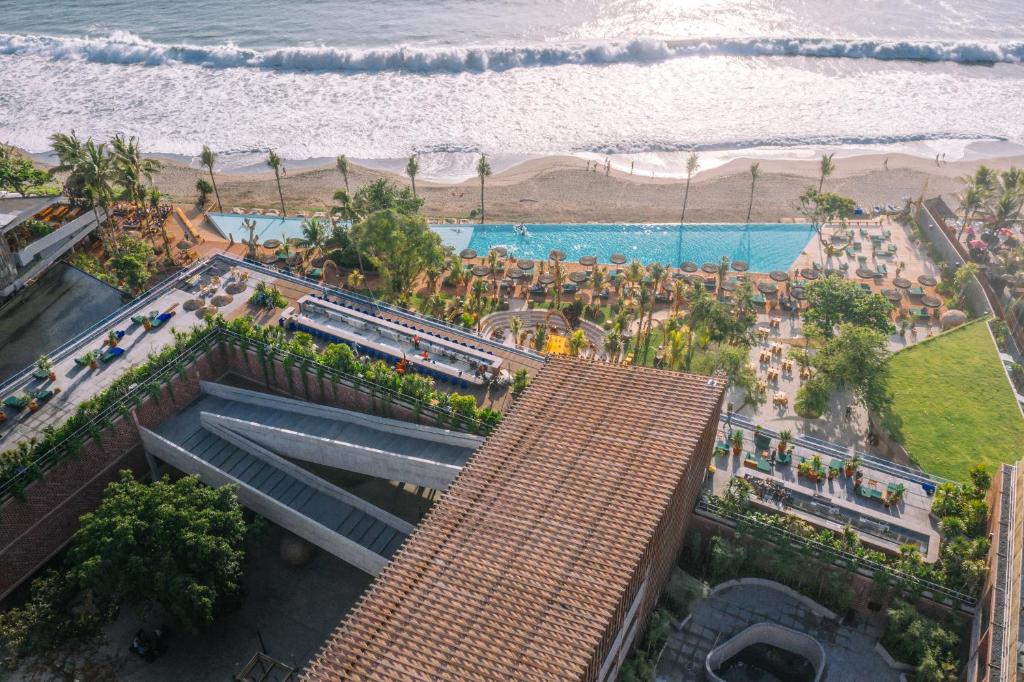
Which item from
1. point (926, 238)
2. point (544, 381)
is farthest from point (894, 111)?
point (544, 381)

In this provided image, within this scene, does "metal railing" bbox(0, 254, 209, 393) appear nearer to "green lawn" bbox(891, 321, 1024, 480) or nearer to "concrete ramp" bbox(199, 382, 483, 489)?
"concrete ramp" bbox(199, 382, 483, 489)

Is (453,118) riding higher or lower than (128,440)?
higher

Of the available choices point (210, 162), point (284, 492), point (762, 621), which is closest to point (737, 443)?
point (762, 621)

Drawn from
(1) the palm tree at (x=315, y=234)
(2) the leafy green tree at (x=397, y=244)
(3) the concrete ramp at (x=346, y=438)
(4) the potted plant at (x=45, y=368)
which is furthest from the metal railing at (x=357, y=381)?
(1) the palm tree at (x=315, y=234)

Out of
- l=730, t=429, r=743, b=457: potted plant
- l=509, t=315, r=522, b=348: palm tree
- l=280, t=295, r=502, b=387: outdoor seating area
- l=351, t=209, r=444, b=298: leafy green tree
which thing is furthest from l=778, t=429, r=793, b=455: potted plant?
l=351, t=209, r=444, b=298: leafy green tree

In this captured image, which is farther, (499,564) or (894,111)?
(894,111)

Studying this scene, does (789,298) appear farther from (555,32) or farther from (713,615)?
(555,32)
